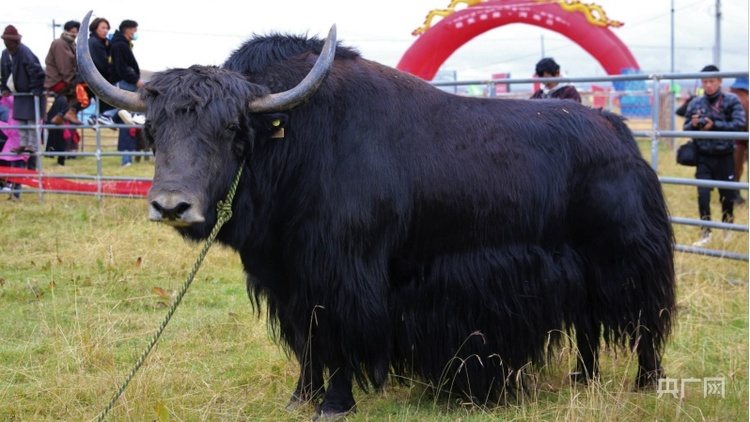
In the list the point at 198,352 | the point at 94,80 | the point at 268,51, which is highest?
the point at 268,51

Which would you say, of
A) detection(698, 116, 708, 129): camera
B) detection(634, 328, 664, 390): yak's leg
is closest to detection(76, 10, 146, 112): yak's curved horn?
detection(634, 328, 664, 390): yak's leg

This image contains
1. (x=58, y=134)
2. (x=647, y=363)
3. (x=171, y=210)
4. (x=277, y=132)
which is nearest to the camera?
(x=171, y=210)

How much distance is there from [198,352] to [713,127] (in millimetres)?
Answer: 5915

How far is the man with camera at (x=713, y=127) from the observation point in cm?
852

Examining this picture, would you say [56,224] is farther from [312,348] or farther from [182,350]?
[312,348]

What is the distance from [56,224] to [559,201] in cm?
625

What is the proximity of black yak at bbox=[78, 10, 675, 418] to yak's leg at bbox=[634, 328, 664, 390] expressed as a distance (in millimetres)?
12

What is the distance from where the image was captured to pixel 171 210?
354 centimetres

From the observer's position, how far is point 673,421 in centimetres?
414

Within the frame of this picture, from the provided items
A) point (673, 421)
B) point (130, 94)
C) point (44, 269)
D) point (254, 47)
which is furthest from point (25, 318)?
point (673, 421)

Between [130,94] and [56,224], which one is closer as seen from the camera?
[130,94]

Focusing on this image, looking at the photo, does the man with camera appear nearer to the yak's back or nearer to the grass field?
the grass field

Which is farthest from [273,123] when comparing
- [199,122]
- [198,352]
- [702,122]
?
[702,122]

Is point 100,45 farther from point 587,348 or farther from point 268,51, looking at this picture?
point 587,348
